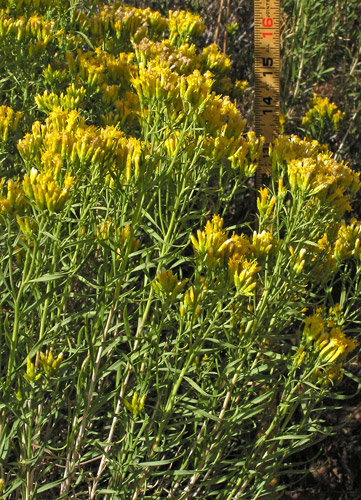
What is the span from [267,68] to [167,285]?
7.15ft

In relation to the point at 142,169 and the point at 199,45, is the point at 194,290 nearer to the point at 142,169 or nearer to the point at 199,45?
the point at 142,169

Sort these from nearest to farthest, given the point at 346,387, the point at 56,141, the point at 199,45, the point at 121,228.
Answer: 1. the point at 56,141
2. the point at 121,228
3. the point at 346,387
4. the point at 199,45

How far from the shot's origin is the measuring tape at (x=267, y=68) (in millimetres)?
3359

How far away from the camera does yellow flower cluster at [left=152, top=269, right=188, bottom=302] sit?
168 centimetres

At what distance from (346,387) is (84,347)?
2.57m

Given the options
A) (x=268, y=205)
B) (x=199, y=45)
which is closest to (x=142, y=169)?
(x=268, y=205)

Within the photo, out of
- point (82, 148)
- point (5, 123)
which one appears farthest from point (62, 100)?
point (82, 148)

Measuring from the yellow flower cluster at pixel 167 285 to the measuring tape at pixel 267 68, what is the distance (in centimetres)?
182

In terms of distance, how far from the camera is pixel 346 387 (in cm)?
389

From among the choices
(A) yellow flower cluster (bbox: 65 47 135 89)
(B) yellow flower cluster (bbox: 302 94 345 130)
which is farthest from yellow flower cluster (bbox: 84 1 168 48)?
(B) yellow flower cluster (bbox: 302 94 345 130)

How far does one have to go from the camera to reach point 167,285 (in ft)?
5.56

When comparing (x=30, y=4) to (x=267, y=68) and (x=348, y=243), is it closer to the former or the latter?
(x=267, y=68)

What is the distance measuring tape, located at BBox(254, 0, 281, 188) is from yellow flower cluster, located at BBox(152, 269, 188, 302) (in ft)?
5.96

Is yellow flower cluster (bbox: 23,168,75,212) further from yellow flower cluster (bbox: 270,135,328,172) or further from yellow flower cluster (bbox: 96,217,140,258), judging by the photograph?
yellow flower cluster (bbox: 270,135,328,172)
